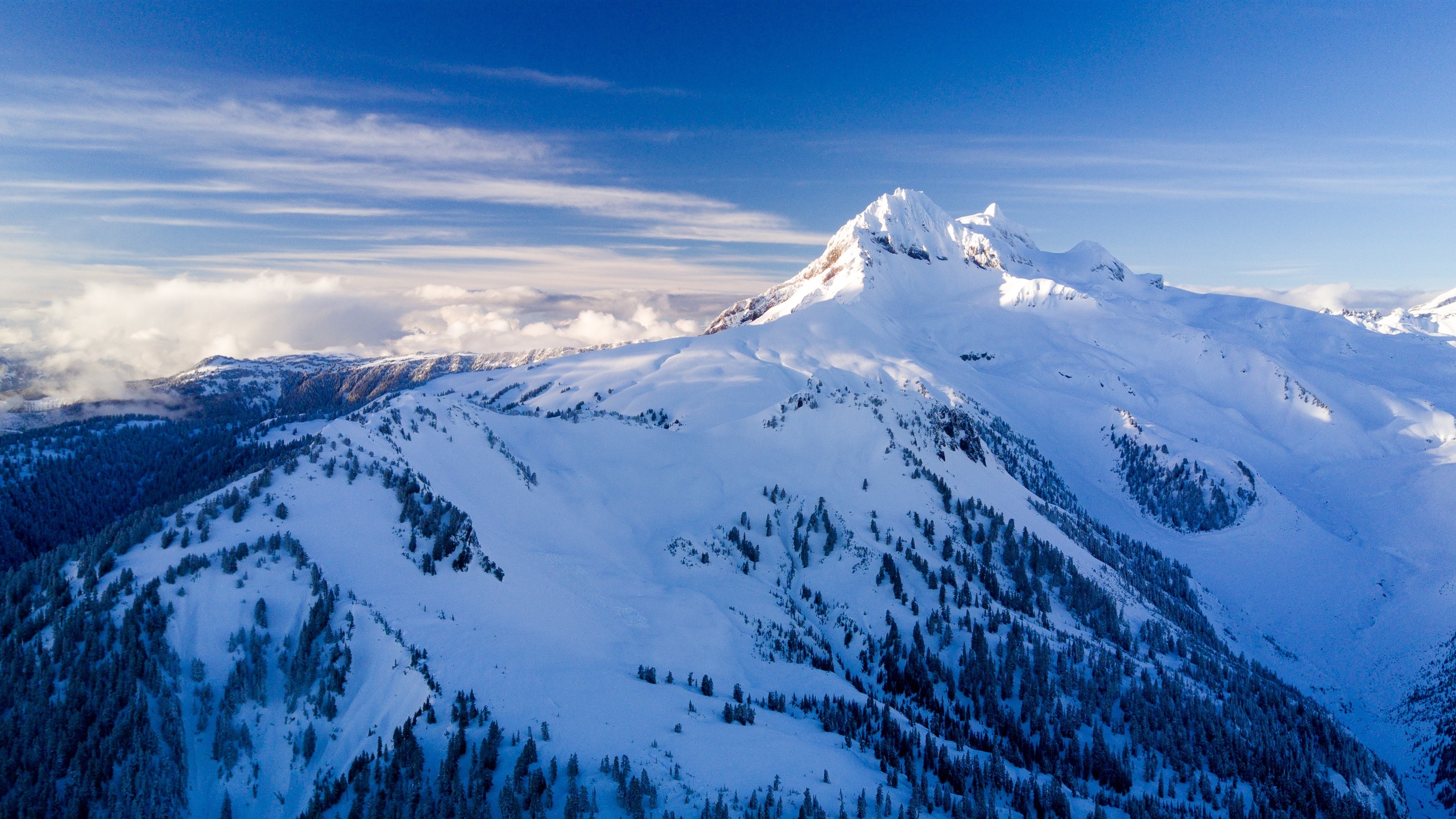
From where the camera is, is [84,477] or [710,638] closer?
[710,638]

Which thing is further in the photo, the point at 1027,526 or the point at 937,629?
the point at 1027,526

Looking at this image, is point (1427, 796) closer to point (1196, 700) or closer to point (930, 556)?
point (1196, 700)

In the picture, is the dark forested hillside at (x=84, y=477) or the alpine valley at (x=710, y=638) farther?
the dark forested hillside at (x=84, y=477)

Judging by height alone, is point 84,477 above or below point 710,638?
below

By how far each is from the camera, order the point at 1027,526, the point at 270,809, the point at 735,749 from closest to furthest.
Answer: the point at 270,809 < the point at 735,749 < the point at 1027,526

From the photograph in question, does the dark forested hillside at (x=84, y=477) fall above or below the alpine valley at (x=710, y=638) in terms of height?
below

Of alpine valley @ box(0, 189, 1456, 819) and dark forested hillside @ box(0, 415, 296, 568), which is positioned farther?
dark forested hillside @ box(0, 415, 296, 568)

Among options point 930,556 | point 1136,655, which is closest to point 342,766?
point 930,556

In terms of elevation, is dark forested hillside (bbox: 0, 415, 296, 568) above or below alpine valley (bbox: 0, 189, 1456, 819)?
below
